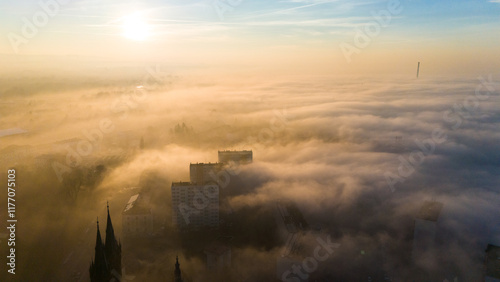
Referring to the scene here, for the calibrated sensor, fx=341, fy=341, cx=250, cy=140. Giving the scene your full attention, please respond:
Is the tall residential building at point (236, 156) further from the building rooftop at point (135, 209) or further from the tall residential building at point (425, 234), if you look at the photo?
the tall residential building at point (425, 234)

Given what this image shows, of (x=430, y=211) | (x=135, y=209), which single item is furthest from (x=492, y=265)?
(x=135, y=209)

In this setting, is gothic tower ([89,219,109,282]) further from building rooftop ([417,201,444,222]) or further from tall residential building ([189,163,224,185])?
building rooftop ([417,201,444,222])

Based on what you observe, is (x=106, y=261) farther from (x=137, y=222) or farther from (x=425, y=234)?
(x=425, y=234)

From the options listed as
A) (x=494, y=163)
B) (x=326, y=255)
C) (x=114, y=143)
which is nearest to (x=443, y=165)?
(x=494, y=163)

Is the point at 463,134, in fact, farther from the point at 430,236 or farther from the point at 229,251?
the point at 229,251

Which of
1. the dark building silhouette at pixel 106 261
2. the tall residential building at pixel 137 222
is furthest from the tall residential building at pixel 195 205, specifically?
the dark building silhouette at pixel 106 261

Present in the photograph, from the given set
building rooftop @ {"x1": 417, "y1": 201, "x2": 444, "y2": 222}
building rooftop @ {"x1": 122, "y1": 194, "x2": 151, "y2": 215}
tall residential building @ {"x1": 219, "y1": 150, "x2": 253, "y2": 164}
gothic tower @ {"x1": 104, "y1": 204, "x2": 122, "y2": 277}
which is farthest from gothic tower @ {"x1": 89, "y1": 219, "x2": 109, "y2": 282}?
building rooftop @ {"x1": 417, "y1": 201, "x2": 444, "y2": 222}
